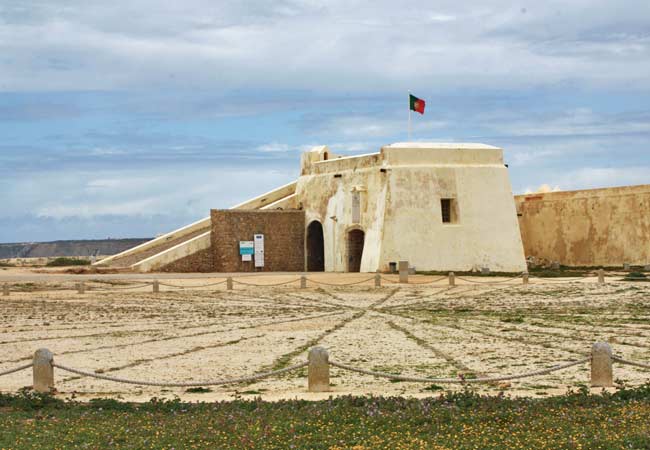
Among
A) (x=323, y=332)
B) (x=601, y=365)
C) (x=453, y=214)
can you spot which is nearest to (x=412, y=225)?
(x=453, y=214)

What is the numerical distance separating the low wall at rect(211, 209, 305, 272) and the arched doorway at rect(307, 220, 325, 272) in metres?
0.32

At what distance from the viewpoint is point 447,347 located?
14.3 metres

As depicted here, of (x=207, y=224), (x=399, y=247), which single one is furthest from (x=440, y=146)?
(x=207, y=224)

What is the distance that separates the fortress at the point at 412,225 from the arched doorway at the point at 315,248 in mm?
39

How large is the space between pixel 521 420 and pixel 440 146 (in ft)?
81.0

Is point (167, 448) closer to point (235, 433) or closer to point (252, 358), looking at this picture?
point (235, 433)

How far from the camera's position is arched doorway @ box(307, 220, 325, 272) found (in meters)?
36.3

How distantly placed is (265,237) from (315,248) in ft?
8.31

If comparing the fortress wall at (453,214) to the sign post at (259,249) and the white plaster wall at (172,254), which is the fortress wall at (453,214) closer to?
the sign post at (259,249)

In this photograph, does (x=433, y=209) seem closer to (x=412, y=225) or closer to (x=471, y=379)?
(x=412, y=225)

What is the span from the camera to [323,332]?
16.5 metres

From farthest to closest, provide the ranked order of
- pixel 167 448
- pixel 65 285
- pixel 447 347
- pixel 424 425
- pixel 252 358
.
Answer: pixel 65 285, pixel 447 347, pixel 252 358, pixel 424 425, pixel 167 448

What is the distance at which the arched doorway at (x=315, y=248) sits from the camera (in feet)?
119

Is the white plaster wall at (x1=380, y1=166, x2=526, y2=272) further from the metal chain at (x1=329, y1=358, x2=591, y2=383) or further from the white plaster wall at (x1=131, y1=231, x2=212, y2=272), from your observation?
the metal chain at (x1=329, y1=358, x2=591, y2=383)
